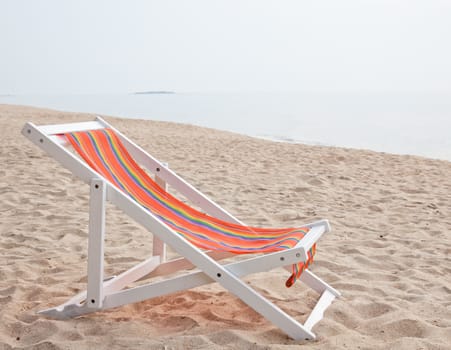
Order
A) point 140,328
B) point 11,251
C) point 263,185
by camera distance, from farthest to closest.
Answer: point 263,185
point 11,251
point 140,328

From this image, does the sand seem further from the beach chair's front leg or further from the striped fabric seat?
the striped fabric seat

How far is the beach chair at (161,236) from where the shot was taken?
222cm

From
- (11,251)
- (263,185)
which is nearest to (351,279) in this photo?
(11,251)

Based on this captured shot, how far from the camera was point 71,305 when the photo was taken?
99.2 inches

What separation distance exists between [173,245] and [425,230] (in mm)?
2760

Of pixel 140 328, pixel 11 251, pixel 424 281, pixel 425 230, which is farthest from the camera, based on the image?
pixel 425 230

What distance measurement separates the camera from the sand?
238cm

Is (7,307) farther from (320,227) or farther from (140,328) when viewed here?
(320,227)

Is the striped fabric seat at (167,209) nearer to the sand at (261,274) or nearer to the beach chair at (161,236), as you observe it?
the beach chair at (161,236)

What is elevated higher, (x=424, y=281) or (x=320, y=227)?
(x=320, y=227)

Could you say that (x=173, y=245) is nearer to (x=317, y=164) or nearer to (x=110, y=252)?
(x=110, y=252)

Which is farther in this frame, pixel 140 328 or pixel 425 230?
pixel 425 230

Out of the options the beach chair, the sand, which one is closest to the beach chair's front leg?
the beach chair

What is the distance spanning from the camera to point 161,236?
2.24 metres
